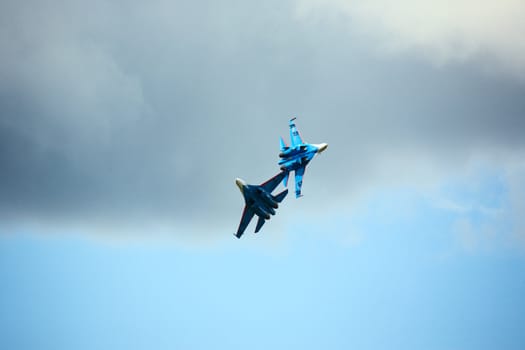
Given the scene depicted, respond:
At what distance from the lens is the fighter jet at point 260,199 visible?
8556 centimetres

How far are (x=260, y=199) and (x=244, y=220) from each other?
828 centimetres

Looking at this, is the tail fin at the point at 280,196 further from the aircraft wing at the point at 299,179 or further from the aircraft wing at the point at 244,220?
the aircraft wing at the point at 244,220

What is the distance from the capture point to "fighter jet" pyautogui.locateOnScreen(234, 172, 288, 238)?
281 ft

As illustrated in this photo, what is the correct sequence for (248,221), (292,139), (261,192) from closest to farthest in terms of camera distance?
(261,192) < (248,221) < (292,139)

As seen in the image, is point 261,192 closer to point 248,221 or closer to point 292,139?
point 248,221

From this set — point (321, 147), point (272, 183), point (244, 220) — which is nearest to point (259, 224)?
point (244, 220)

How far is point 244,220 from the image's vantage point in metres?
93.1

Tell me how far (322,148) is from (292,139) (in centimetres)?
829

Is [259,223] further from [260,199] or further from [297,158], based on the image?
[297,158]

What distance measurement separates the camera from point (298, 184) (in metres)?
94.8

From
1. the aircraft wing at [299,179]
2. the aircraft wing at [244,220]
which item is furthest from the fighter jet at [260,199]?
the aircraft wing at [299,179]

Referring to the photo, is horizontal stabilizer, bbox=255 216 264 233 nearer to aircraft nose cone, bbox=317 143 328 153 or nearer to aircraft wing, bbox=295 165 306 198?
aircraft wing, bbox=295 165 306 198

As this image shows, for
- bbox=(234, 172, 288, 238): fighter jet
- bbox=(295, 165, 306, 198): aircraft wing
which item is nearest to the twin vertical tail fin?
bbox=(234, 172, 288, 238): fighter jet

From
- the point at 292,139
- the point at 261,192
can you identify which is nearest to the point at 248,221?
the point at 261,192
